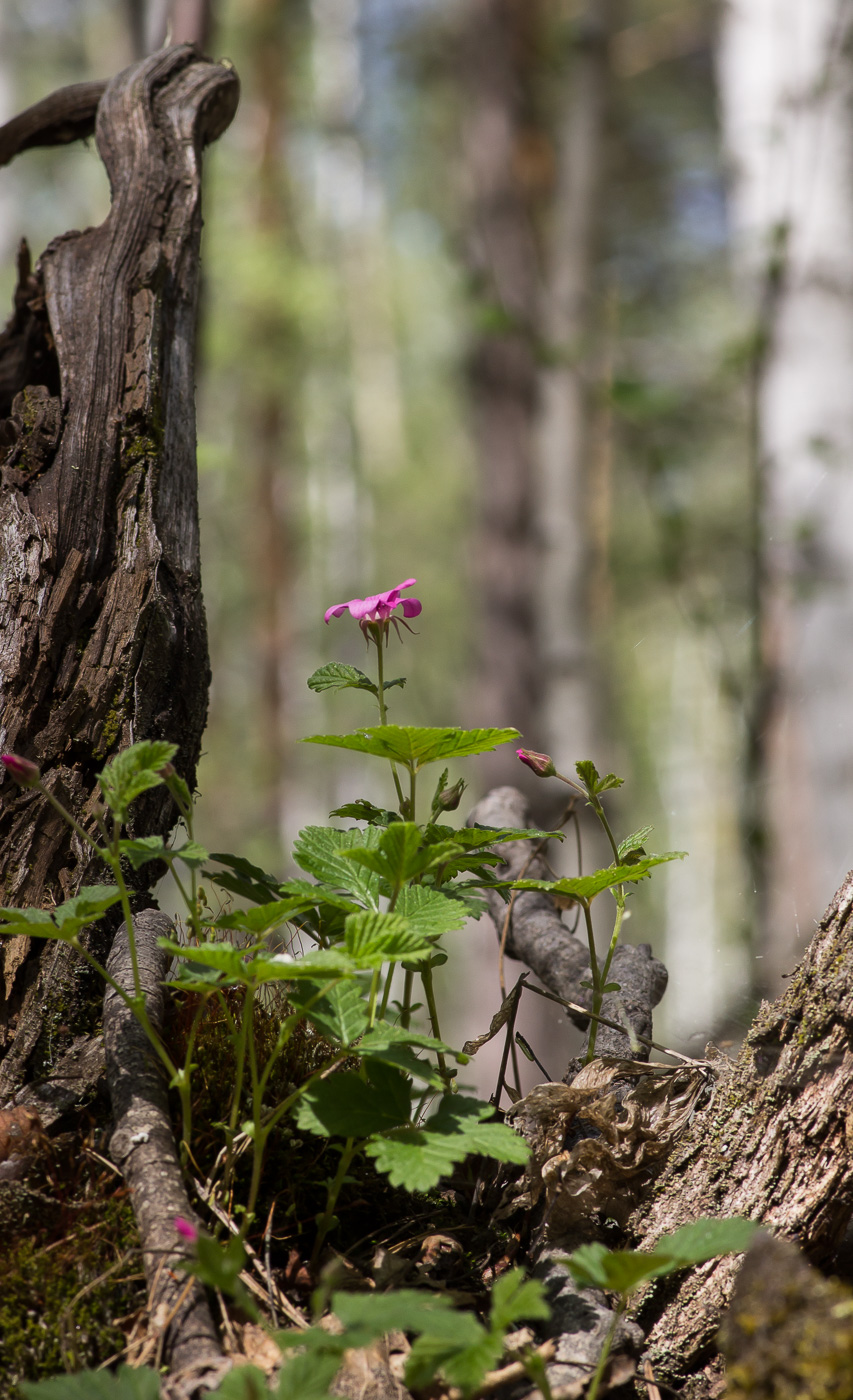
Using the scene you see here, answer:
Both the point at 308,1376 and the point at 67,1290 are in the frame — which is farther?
the point at 67,1290

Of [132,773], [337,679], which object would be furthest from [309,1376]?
[337,679]

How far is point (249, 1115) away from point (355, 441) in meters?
14.9

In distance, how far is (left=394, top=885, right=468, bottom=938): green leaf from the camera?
101 centimetres

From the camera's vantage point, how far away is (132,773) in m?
0.98

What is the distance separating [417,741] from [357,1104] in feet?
1.34

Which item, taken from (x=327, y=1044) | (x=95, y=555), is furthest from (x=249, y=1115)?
(x=95, y=555)

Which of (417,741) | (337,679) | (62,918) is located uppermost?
(337,679)

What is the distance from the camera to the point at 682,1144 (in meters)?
1.11

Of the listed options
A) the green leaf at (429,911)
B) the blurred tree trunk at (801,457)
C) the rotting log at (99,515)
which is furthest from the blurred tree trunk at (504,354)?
the green leaf at (429,911)

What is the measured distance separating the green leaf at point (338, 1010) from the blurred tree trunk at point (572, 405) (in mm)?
4186

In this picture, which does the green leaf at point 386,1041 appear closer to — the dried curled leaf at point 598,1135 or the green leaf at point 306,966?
the green leaf at point 306,966

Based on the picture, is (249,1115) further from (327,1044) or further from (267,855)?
(267,855)

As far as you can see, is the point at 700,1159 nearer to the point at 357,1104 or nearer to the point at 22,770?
the point at 357,1104

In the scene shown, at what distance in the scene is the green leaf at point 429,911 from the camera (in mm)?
1015
